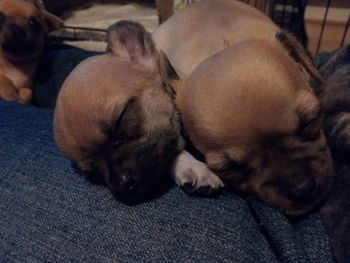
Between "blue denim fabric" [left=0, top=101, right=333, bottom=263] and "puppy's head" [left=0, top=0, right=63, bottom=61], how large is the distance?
1.62 m

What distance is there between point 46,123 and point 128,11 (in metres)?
4.18

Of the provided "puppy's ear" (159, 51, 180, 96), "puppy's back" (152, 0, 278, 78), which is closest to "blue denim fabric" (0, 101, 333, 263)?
"puppy's ear" (159, 51, 180, 96)

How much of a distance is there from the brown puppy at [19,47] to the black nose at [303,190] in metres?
2.33

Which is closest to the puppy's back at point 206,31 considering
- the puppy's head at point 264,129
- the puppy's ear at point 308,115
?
the puppy's head at point 264,129

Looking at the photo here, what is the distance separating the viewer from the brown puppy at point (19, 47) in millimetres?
2969

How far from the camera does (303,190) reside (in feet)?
4.68

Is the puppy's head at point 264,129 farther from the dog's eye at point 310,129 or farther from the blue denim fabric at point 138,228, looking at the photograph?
the blue denim fabric at point 138,228

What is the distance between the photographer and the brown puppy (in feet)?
9.74

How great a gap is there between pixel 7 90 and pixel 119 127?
1.74 m

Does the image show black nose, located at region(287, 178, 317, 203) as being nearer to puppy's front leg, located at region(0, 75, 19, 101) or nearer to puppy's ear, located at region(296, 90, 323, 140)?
puppy's ear, located at region(296, 90, 323, 140)

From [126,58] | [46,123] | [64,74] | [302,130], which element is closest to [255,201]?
[302,130]

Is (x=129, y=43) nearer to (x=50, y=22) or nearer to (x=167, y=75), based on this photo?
(x=167, y=75)

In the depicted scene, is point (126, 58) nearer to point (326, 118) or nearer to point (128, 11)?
point (326, 118)

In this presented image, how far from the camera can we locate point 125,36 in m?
2.07
